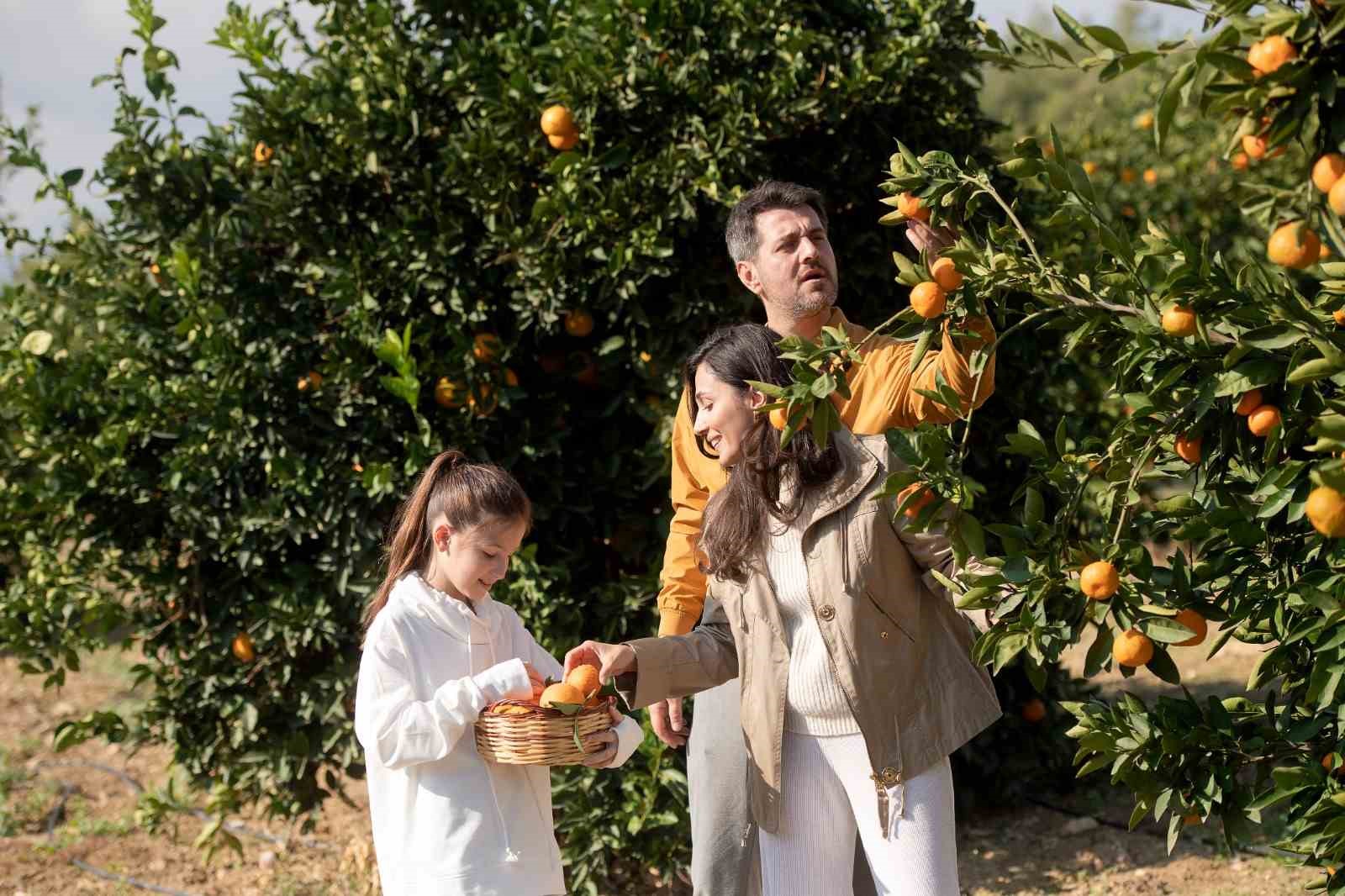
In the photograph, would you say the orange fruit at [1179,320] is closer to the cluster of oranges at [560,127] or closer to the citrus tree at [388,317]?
the citrus tree at [388,317]

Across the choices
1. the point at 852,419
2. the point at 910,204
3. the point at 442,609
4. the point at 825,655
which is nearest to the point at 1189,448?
the point at 910,204

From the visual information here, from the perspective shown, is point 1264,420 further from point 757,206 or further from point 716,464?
point 757,206

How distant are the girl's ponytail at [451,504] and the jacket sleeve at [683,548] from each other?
13.6 inches

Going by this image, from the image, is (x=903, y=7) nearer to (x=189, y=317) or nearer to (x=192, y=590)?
(x=189, y=317)

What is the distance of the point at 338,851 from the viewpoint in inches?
179

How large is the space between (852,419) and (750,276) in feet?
1.52

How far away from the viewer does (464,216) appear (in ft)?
12.7

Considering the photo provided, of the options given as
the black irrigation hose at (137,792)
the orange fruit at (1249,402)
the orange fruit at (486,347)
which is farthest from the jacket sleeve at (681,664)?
the black irrigation hose at (137,792)

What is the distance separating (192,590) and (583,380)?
51.7 inches

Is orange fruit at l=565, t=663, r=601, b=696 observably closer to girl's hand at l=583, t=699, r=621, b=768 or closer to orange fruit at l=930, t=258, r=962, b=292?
girl's hand at l=583, t=699, r=621, b=768

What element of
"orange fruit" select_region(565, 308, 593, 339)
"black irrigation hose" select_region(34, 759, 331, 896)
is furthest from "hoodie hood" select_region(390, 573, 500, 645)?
"black irrigation hose" select_region(34, 759, 331, 896)

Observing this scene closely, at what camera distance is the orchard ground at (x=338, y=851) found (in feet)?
12.7

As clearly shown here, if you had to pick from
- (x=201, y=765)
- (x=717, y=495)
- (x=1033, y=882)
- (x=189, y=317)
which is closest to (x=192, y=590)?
(x=201, y=765)

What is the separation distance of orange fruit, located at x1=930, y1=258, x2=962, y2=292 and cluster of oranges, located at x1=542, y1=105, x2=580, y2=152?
1.90 metres
